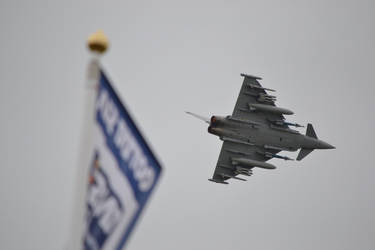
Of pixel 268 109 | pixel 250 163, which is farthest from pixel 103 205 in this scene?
→ pixel 250 163

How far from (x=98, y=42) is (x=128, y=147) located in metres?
1.98

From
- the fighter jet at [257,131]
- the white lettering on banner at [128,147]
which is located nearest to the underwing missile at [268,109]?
the fighter jet at [257,131]

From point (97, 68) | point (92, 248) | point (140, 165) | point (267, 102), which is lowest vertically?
point (92, 248)

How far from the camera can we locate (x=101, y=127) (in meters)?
10.8

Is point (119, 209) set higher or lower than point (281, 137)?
lower

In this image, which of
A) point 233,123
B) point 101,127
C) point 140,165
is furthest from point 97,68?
point 233,123

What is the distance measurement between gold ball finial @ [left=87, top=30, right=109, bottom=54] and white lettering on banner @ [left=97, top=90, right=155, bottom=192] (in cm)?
118

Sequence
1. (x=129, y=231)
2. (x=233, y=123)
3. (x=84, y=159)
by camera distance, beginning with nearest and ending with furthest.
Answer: (x=84, y=159) < (x=129, y=231) < (x=233, y=123)

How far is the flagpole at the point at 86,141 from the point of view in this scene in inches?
383

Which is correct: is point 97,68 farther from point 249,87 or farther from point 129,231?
point 249,87

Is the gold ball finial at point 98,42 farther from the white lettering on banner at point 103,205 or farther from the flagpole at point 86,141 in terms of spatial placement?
the white lettering on banner at point 103,205

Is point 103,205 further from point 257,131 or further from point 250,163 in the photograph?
point 250,163

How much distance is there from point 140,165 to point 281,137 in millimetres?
36925

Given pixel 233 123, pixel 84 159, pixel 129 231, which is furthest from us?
pixel 233 123
